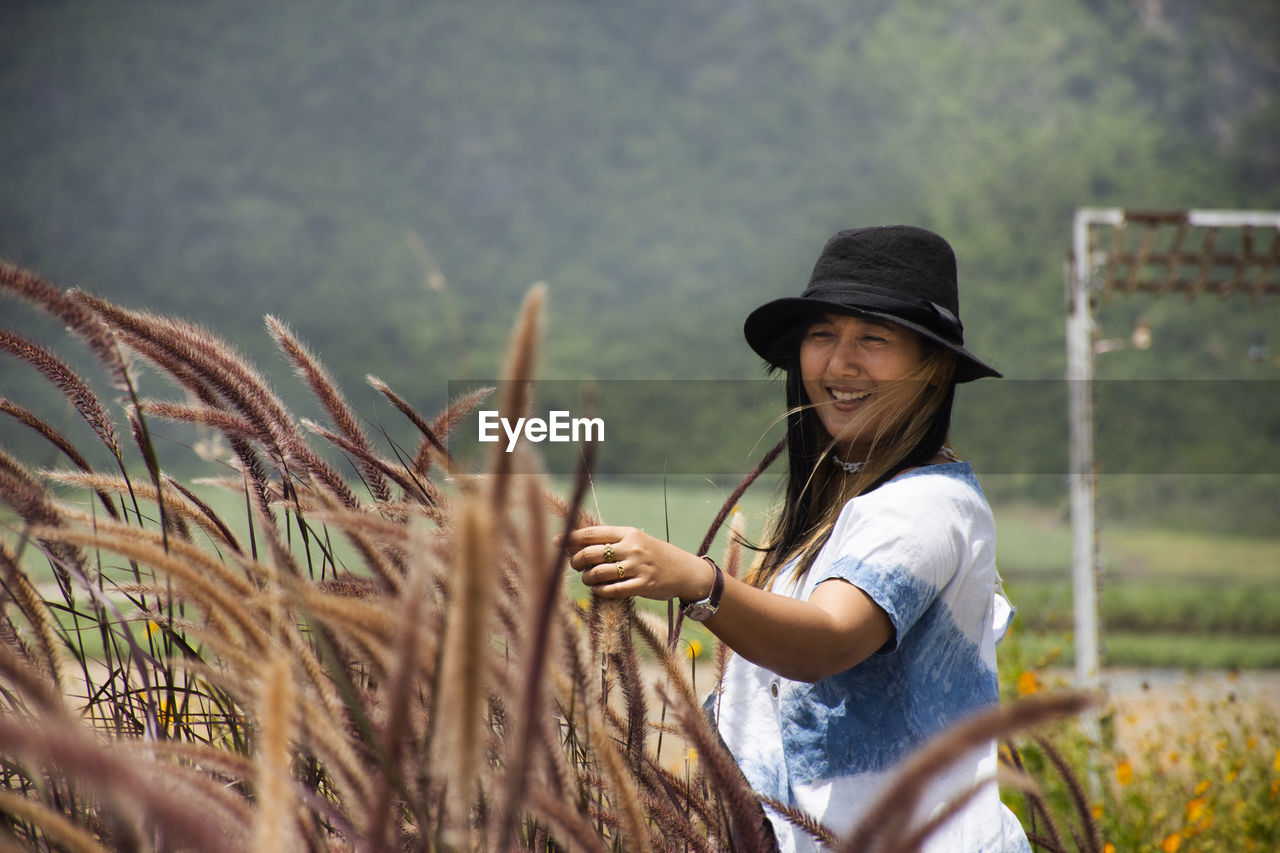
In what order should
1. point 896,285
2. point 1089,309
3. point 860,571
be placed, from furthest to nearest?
point 1089,309
point 896,285
point 860,571

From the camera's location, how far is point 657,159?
60.8 metres

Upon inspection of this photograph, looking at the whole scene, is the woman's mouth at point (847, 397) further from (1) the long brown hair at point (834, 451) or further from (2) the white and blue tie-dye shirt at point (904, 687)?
(2) the white and blue tie-dye shirt at point (904, 687)

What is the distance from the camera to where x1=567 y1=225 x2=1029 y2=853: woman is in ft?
3.16

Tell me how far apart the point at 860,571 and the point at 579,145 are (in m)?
63.7

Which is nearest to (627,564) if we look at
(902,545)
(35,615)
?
(902,545)

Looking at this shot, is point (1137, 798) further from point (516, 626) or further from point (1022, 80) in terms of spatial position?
point (1022, 80)

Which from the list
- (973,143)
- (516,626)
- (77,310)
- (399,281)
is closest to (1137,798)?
(516,626)

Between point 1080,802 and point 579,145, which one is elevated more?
point 579,145

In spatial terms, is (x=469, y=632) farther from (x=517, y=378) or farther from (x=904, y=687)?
(x=904, y=687)

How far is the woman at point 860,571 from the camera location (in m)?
0.96

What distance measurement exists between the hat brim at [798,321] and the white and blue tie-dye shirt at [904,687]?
0.58 feet

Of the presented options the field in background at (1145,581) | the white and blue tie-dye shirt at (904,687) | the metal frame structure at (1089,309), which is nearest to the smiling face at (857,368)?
the white and blue tie-dye shirt at (904,687)

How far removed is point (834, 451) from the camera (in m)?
1.49

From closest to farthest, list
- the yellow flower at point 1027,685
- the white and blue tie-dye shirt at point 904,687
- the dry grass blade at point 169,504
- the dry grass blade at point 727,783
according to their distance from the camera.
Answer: the dry grass blade at point 727,783
the dry grass blade at point 169,504
the white and blue tie-dye shirt at point 904,687
the yellow flower at point 1027,685
